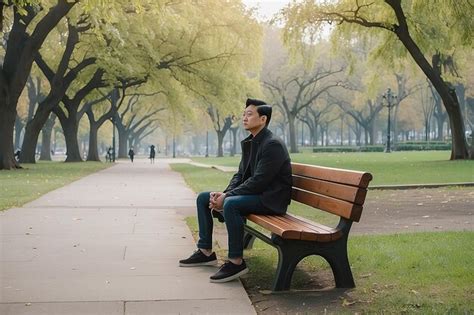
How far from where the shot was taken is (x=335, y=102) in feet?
215

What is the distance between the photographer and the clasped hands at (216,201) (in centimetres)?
585

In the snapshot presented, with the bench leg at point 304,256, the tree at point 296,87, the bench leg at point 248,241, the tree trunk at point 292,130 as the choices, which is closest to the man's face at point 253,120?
the bench leg at point 304,256

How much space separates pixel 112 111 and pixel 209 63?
16.4 m

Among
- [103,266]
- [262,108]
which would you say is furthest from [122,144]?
[262,108]

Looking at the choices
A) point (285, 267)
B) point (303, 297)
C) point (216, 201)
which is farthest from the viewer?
point (216, 201)

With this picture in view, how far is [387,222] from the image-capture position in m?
9.40

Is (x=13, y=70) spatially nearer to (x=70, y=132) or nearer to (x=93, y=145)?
(x=70, y=132)

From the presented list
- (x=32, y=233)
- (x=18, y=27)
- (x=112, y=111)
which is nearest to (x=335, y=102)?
(x=112, y=111)

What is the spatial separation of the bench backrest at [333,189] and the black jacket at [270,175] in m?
0.30

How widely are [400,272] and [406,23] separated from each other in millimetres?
20303

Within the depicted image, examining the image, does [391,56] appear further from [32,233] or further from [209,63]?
[32,233]

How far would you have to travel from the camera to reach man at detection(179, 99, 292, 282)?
17.9 ft

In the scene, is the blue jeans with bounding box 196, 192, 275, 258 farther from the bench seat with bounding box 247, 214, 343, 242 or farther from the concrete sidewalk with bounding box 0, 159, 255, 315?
the concrete sidewalk with bounding box 0, 159, 255, 315

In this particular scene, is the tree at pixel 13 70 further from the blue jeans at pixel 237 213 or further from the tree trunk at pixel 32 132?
the blue jeans at pixel 237 213
